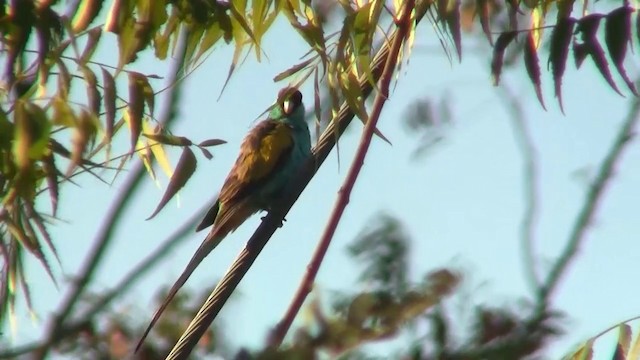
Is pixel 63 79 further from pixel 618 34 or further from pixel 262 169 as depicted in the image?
pixel 262 169

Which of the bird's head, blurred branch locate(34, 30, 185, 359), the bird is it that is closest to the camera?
blurred branch locate(34, 30, 185, 359)

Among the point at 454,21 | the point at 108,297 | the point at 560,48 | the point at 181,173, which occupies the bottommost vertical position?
the point at 108,297

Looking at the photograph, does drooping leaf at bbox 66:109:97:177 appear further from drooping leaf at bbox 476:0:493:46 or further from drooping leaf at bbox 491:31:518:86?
drooping leaf at bbox 476:0:493:46

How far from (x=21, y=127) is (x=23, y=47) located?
0.27m

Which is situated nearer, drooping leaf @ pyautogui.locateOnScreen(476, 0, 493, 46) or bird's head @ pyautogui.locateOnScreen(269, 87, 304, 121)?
drooping leaf @ pyautogui.locateOnScreen(476, 0, 493, 46)

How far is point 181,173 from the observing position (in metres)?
2.47

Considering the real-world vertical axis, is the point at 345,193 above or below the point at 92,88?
below

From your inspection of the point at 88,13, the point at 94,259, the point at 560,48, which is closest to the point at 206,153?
the point at 88,13

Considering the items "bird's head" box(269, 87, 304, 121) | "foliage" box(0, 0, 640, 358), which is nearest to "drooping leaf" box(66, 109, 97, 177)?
"foliage" box(0, 0, 640, 358)

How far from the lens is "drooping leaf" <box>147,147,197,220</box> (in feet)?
8.05

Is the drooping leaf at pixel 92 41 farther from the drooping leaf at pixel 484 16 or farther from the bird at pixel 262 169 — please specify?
the bird at pixel 262 169

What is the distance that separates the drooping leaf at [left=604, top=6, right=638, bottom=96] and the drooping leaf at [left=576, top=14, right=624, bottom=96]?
0.02 meters

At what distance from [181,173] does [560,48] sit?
2.90 ft

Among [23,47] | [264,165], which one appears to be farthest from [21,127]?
[264,165]
